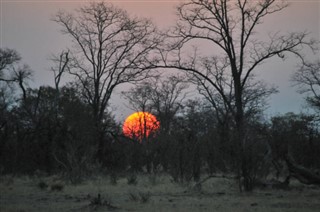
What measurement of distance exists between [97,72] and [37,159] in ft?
31.6

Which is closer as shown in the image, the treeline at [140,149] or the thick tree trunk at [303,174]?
the thick tree trunk at [303,174]

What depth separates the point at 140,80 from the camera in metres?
35.4

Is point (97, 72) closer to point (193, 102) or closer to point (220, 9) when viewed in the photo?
point (220, 9)

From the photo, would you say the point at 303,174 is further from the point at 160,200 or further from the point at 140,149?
the point at 140,149

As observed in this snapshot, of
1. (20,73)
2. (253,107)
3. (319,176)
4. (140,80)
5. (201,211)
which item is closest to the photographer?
(201,211)

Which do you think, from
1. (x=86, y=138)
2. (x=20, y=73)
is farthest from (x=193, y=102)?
(x=86, y=138)

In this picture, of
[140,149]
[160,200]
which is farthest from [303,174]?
[140,149]

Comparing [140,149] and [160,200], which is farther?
[140,149]

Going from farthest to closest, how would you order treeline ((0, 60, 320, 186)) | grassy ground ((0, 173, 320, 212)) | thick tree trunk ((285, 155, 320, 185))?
treeline ((0, 60, 320, 186))
thick tree trunk ((285, 155, 320, 185))
grassy ground ((0, 173, 320, 212))

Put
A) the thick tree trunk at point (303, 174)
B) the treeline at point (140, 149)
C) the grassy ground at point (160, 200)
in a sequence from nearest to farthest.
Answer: the grassy ground at point (160, 200), the thick tree trunk at point (303, 174), the treeline at point (140, 149)

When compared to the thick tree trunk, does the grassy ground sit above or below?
below

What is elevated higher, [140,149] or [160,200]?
[140,149]

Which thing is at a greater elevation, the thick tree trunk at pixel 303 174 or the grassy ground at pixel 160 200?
the thick tree trunk at pixel 303 174

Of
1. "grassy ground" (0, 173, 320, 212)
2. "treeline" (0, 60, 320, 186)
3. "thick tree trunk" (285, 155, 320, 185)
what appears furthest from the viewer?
"treeline" (0, 60, 320, 186)
